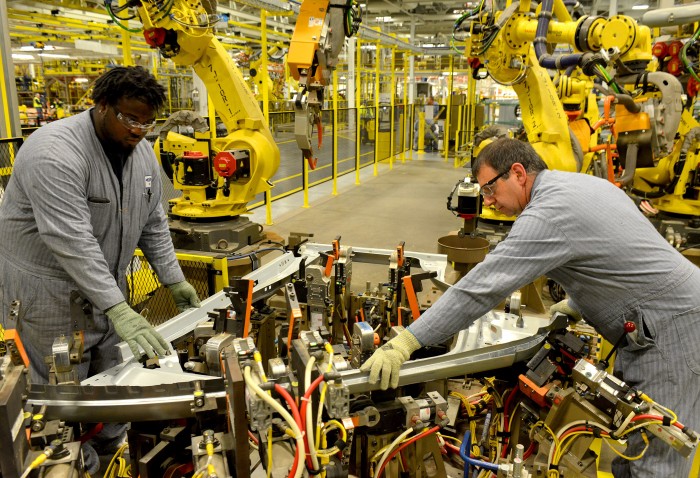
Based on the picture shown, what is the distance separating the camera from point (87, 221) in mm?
2141

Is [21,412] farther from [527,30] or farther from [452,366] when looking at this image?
[527,30]

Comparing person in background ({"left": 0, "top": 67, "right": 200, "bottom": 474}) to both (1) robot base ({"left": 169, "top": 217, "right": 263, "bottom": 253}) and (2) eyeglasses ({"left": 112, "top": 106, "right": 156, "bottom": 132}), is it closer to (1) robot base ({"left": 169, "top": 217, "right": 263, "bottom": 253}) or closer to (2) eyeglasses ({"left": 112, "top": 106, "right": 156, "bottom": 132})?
(2) eyeglasses ({"left": 112, "top": 106, "right": 156, "bottom": 132})

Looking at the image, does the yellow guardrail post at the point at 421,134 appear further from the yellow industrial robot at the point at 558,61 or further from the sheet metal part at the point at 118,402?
the sheet metal part at the point at 118,402

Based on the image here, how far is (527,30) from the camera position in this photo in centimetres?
476

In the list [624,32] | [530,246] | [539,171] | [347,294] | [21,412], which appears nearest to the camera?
[21,412]

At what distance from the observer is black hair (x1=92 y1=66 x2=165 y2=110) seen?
82.3 inches

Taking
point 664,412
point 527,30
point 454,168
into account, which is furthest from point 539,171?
point 454,168

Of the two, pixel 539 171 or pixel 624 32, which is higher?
pixel 624 32

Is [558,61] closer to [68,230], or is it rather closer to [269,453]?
[68,230]

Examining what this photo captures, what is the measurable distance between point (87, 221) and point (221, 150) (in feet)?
8.95

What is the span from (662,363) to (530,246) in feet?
2.15

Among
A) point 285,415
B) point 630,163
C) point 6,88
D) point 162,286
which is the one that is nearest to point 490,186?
point 285,415

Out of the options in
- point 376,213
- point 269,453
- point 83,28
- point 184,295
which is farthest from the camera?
point 83,28

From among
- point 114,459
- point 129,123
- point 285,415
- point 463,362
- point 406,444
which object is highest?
point 129,123
